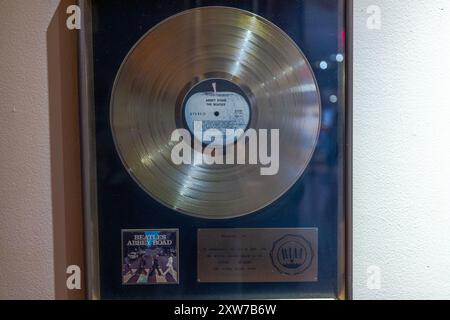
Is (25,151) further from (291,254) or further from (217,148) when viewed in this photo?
(291,254)

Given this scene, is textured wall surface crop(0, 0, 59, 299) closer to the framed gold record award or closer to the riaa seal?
the framed gold record award

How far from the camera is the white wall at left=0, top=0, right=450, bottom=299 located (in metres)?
0.67

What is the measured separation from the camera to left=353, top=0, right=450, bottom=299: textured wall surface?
0.68 meters

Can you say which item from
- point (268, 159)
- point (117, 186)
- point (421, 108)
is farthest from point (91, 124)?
point (421, 108)

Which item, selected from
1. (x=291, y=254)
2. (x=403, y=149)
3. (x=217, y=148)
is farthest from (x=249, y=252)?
(x=403, y=149)

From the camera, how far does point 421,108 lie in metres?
0.68

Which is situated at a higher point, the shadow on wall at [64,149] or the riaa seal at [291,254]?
the shadow on wall at [64,149]

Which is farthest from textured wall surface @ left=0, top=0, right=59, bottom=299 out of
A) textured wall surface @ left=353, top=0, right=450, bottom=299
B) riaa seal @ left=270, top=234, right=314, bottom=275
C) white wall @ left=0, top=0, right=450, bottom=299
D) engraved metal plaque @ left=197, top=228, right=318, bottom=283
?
textured wall surface @ left=353, top=0, right=450, bottom=299

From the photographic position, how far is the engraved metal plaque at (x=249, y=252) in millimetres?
669

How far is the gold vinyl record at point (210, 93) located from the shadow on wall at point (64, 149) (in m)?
0.07

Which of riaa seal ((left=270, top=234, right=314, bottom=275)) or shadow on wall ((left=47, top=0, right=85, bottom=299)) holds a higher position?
shadow on wall ((left=47, top=0, right=85, bottom=299))

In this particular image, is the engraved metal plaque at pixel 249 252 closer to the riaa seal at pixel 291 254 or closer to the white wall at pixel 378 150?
the riaa seal at pixel 291 254

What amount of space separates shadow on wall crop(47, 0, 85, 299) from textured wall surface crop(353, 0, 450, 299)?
440mm

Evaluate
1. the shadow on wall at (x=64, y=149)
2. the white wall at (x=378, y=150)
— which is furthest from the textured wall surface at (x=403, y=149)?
the shadow on wall at (x=64, y=149)
